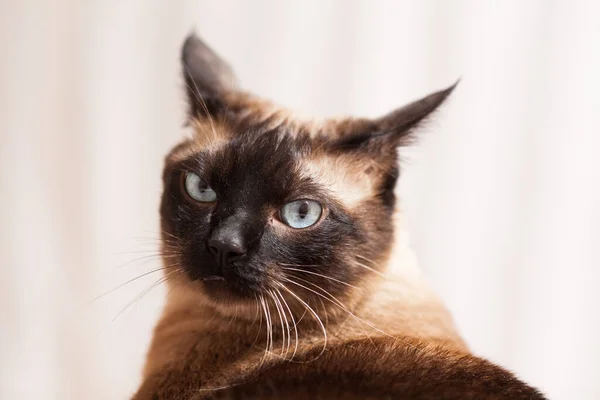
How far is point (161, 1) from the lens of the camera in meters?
1.51

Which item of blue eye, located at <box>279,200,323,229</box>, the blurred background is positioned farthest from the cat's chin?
the blurred background

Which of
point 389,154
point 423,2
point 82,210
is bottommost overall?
point 82,210

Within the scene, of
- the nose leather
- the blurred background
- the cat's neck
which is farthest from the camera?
the blurred background

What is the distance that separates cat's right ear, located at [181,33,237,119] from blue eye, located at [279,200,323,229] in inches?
8.3

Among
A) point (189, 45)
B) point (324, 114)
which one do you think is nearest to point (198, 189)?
point (189, 45)

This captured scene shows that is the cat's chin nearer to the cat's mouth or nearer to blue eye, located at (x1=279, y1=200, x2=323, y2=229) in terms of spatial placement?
the cat's mouth

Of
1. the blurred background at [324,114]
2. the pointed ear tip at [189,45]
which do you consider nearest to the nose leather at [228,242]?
the pointed ear tip at [189,45]

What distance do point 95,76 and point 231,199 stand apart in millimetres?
784

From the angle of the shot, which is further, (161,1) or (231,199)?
(161,1)

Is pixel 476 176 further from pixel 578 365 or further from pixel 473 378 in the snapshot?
pixel 473 378

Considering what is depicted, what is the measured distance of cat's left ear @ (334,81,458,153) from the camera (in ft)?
3.12

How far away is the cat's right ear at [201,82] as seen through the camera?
1.03 meters

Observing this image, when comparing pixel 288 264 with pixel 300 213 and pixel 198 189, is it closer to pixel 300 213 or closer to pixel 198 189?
pixel 300 213

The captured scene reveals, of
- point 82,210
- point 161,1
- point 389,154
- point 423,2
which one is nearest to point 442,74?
point 423,2
